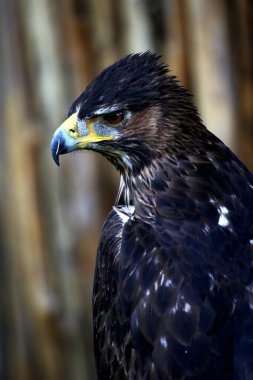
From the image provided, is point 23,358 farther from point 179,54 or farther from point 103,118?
point 103,118

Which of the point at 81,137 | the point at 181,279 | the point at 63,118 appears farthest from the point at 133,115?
the point at 63,118

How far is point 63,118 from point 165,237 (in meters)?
2.10

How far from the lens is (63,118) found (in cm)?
584

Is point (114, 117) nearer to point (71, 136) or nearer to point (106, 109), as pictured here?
point (106, 109)

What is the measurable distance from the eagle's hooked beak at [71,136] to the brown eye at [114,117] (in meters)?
0.06

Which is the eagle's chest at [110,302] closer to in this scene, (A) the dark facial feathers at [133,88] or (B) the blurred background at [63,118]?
(A) the dark facial feathers at [133,88]

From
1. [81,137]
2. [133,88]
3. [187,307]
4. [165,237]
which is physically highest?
[133,88]

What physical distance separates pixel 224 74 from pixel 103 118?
1.76 m

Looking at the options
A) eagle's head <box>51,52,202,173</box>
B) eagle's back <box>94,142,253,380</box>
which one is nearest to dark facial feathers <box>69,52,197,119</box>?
eagle's head <box>51,52,202,173</box>

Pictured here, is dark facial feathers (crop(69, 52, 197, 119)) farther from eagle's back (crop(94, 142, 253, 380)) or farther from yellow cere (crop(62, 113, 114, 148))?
eagle's back (crop(94, 142, 253, 380))

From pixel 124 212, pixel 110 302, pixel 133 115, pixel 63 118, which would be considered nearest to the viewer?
pixel 110 302

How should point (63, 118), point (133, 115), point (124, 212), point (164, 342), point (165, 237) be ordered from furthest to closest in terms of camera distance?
point (63, 118), point (124, 212), point (133, 115), point (165, 237), point (164, 342)

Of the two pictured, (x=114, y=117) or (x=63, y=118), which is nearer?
(x=114, y=117)

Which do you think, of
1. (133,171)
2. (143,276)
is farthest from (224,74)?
(143,276)
